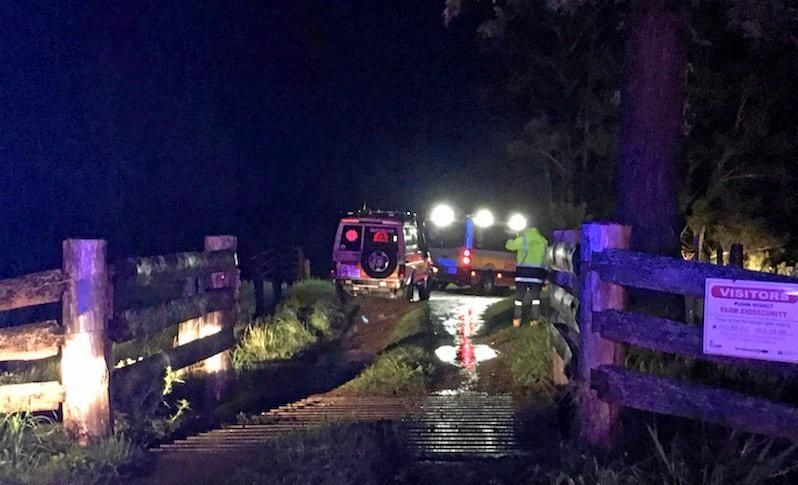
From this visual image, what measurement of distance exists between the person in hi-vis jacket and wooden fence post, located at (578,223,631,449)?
805 cm

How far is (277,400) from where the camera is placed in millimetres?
10211

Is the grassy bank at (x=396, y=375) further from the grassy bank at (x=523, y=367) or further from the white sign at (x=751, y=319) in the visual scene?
the white sign at (x=751, y=319)

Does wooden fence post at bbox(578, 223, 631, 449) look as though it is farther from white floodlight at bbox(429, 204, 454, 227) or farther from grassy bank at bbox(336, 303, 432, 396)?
white floodlight at bbox(429, 204, 454, 227)

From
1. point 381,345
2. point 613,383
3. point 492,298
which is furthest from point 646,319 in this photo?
point 492,298

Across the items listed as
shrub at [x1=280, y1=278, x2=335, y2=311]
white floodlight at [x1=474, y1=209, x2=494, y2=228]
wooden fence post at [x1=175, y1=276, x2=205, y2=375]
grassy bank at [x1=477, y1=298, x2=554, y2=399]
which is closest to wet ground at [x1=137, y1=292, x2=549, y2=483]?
grassy bank at [x1=477, y1=298, x2=554, y2=399]

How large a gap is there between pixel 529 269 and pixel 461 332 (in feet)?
5.20

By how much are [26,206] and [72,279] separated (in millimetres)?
22340

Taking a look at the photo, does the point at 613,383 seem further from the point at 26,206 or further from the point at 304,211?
the point at 304,211

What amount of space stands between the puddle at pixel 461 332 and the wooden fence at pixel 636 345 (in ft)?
10.9

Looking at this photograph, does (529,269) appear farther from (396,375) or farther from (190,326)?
(190,326)

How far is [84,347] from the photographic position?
7477mm

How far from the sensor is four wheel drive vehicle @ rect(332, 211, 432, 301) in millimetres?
19812

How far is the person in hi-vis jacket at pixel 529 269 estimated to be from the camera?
15.2m

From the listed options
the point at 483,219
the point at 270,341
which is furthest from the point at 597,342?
the point at 483,219
